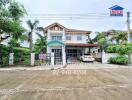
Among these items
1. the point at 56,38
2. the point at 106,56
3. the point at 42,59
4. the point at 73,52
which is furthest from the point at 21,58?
the point at 73,52

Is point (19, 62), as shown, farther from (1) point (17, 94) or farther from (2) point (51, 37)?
(1) point (17, 94)

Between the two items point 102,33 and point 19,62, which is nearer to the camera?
point 19,62

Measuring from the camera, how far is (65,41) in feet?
144

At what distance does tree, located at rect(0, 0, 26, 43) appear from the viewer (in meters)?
30.1

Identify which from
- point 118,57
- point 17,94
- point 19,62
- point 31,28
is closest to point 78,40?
point 31,28

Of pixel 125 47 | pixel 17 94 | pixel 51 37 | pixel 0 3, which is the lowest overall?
pixel 17 94

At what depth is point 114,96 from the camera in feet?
27.6

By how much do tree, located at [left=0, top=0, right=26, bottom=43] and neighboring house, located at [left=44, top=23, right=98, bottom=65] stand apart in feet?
30.2

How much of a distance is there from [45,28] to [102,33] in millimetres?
22639

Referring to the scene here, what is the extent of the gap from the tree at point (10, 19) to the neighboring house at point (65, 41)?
362 inches

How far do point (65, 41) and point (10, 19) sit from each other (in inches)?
614

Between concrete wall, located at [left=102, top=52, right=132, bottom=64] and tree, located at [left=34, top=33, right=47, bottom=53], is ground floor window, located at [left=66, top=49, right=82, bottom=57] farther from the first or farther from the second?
concrete wall, located at [left=102, top=52, right=132, bottom=64]

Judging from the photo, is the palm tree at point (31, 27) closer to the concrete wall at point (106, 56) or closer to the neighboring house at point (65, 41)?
the neighboring house at point (65, 41)

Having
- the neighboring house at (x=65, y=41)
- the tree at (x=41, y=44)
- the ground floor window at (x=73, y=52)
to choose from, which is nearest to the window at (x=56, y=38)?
the neighboring house at (x=65, y=41)
